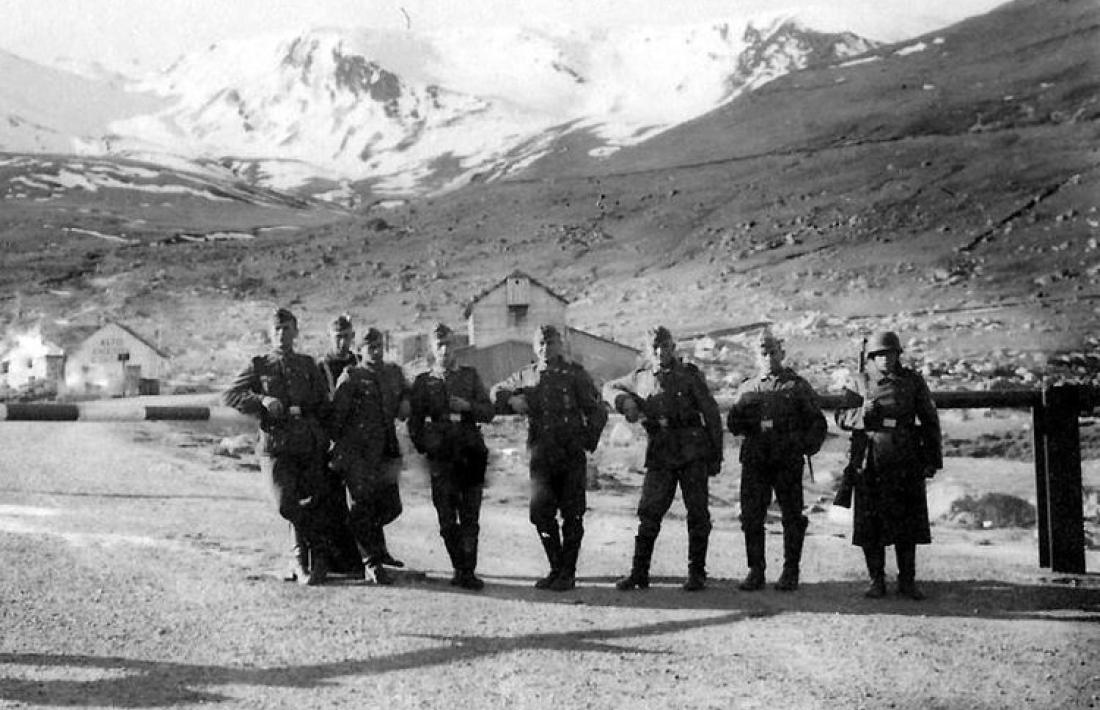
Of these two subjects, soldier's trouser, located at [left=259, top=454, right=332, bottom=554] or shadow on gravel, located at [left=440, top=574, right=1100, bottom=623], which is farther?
soldier's trouser, located at [left=259, top=454, right=332, bottom=554]

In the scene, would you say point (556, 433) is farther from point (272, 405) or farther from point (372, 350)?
point (272, 405)

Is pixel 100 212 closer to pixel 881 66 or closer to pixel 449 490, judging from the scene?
pixel 881 66

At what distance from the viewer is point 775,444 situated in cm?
805

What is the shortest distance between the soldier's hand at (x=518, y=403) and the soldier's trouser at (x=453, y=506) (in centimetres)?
59

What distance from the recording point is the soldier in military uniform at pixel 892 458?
302 inches

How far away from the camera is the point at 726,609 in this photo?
707cm

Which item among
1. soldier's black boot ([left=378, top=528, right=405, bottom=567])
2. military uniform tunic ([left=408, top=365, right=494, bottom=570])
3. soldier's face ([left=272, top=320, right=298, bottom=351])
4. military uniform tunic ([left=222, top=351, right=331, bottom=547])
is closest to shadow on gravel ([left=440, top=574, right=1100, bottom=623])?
military uniform tunic ([left=408, top=365, right=494, bottom=570])

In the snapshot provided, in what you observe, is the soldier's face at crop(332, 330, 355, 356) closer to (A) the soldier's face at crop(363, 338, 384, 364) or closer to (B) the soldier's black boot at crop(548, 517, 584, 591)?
(A) the soldier's face at crop(363, 338, 384, 364)

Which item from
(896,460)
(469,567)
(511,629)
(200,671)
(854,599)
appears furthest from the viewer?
(469,567)

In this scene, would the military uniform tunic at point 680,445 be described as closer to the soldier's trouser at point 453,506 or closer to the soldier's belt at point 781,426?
the soldier's belt at point 781,426

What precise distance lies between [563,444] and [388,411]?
1.22 m

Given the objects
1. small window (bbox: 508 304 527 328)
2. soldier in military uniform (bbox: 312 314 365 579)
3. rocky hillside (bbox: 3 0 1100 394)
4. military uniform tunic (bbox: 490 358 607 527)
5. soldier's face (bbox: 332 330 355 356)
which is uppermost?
rocky hillside (bbox: 3 0 1100 394)

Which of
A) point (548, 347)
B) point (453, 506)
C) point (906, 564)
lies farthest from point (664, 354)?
point (906, 564)

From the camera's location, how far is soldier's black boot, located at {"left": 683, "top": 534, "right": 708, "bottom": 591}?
25.5 ft
